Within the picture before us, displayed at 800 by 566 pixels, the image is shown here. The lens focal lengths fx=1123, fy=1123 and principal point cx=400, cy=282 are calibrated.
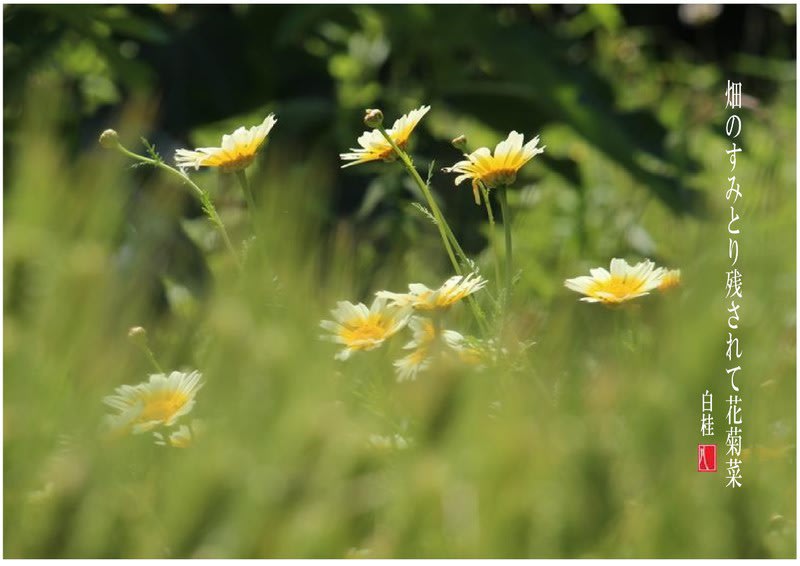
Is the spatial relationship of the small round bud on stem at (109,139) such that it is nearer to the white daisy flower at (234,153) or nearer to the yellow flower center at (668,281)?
the white daisy flower at (234,153)

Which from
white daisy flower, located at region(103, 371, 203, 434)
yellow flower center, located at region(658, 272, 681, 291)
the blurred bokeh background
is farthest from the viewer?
yellow flower center, located at region(658, 272, 681, 291)

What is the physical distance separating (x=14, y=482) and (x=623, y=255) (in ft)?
3.65

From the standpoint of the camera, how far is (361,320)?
837mm

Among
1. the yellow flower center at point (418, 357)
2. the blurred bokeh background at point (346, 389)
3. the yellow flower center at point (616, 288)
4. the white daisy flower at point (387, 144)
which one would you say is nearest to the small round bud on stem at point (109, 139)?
the blurred bokeh background at point (346, 389)

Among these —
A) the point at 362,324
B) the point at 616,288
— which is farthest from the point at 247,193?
the point at 616,288

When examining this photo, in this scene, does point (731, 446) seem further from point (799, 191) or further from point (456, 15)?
point (456, 15)

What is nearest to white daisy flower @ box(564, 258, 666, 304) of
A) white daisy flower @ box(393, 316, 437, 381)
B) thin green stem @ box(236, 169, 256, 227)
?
white daisy flower @ box(393, 316, 437, 381)

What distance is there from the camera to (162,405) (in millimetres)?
801

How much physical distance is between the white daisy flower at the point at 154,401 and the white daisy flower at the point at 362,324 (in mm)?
104

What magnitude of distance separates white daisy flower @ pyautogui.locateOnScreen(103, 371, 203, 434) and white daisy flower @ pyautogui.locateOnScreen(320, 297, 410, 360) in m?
0.10

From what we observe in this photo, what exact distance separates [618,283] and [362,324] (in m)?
0.20

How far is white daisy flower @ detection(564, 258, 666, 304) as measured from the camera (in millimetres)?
841

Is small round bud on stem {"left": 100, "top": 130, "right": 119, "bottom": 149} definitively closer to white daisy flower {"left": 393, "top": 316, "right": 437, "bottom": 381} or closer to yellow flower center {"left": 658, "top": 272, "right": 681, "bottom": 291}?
white daisy flower {"left": 393, "top": 316, "right": 437, "bottom": 381}

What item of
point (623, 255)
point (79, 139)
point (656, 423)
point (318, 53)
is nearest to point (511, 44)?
point (623, 255)
